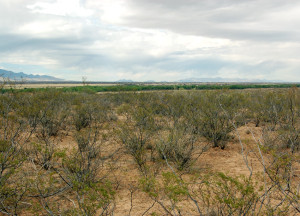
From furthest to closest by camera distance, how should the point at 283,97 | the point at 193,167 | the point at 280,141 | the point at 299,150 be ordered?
the point at 283,97
the point at 280,141
the point at 299,150
the point at 193,167

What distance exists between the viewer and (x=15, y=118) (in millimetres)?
9547

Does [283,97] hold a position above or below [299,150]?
above

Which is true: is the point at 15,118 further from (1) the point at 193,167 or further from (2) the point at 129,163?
(1) the point at 193,167

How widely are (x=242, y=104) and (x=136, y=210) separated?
10.4 meters

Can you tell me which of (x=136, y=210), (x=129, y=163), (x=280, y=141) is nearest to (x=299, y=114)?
(x=280, y=141)

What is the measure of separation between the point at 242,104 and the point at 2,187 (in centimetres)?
1262

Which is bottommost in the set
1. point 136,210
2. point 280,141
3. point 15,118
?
point 136,210

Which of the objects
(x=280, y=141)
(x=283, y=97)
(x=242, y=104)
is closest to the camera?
(x=280, y=141)

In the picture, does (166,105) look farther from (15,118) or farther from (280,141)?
(15,118)

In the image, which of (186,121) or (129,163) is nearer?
(129,163)

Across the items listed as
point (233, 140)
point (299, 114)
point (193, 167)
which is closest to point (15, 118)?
point (193, 167)

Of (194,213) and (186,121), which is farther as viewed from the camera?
(186,121)

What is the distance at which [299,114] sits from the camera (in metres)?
12.2

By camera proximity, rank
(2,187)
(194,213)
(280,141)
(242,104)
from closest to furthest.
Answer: (2,187) → (194,213) → (280,141) → (242,104)
